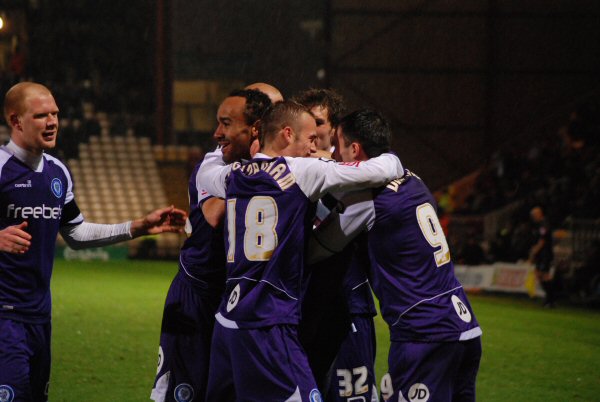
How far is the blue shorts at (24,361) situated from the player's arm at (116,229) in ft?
2.25

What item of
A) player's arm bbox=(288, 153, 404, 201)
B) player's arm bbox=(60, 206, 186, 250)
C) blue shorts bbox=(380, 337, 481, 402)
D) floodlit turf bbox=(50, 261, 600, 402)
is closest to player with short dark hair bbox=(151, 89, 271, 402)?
player's arm bbox=(60, 206, 186, 250)

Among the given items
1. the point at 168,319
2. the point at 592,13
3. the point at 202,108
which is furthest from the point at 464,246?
the point at 168,319

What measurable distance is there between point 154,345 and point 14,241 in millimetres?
6695

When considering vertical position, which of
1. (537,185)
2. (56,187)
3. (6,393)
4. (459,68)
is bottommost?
(537,185)

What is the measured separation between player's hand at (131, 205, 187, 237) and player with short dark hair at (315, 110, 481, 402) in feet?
3.74

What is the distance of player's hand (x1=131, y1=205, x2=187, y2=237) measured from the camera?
5.70 meters

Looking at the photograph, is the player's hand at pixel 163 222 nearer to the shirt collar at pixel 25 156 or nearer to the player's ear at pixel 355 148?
the shirt collar at pixel 25 156

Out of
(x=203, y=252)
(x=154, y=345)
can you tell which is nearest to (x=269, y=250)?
(x=203, y=252)

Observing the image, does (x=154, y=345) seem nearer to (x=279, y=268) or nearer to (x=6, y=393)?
(x=6, y=393)

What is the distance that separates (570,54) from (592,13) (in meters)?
1.29

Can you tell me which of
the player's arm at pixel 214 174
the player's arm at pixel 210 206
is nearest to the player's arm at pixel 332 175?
the player's arm at pixel 214 174

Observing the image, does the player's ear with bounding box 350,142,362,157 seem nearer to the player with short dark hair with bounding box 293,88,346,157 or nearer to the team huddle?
the team huddle

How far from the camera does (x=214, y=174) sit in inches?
207

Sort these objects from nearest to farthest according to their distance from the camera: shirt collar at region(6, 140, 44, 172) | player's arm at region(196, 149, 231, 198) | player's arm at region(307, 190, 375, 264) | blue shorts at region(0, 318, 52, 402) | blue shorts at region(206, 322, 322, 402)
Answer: blue shorts at region(206, 322, 322, 402)
player's arm at region(307, 190, 375, 264)
blue shorts at region(0, 318, 52, 402)
player's arm at region(196, 149, 231, 198)
shirt collar at region(6, 140, 44, 172)
